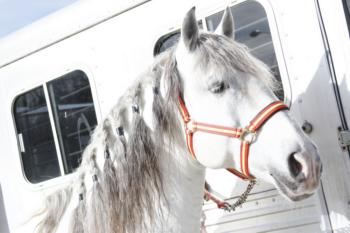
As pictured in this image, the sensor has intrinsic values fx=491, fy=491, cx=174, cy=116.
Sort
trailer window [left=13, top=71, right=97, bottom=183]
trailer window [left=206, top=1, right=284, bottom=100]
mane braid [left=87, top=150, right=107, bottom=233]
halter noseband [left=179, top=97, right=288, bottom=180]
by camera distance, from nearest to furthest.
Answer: halter noseband [left=179, top=97, right=288, bottom=180] < mane braid [left=87, top=150, right=107, bottom=233] < trailer window [left=206, top=1, right=284, bottom=100] < trailer window [left=13, top=71, right=97, bottom=183]

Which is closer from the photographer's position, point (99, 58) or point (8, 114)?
point (99, 58)

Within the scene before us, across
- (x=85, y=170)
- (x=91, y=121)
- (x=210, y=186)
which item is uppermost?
(x=91, y=121)

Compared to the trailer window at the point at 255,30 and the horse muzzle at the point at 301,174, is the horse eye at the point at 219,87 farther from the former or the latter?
the trailer window at the point at 255,30

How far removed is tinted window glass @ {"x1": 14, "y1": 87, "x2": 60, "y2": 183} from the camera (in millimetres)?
3598

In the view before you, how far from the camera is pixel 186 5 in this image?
115 inches

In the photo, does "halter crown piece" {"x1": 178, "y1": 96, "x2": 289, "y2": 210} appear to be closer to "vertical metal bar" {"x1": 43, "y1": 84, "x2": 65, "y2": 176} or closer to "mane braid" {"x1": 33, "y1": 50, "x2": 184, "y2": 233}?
"mane braid" {"x1": 33, "y1": 50, "x2": 184, "y2": 233}

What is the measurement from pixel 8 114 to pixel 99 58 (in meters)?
1.00

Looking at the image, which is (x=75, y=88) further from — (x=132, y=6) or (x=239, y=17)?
(x=239, y=17)

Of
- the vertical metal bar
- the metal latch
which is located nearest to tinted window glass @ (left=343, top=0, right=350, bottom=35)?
the metal latch

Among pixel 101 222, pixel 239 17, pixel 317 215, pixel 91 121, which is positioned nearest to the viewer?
pixel 101 222

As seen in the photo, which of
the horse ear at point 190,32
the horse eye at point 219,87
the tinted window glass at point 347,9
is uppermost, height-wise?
the tinted window glass at point 347,9

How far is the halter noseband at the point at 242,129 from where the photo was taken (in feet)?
5.95

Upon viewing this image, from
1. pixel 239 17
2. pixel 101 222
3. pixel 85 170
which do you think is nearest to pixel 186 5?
pixel 239 17

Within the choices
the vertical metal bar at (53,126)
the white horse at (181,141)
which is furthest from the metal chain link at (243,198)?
the vertical metal bar at (53,126)
